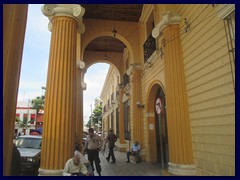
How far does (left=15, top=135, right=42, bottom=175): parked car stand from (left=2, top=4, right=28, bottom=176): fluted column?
4.49 meters

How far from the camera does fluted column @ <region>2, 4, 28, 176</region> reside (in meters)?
3.01

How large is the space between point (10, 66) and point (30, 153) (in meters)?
5.39

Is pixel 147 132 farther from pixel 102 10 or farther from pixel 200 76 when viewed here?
pixel 102 10

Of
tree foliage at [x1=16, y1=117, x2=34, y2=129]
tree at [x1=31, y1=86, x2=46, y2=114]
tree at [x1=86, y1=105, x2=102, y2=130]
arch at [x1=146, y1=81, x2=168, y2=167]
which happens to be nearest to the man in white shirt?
arch at [x1=146, y1=81, x2=168, y2=167]

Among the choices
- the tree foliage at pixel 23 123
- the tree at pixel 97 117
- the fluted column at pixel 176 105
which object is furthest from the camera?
the tree at pixel 97 117

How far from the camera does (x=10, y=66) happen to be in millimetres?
3145

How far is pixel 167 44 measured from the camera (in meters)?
6.69

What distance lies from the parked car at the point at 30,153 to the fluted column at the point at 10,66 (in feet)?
14.7

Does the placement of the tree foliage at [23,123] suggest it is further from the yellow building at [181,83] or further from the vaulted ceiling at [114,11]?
the yellow building at [181,83]

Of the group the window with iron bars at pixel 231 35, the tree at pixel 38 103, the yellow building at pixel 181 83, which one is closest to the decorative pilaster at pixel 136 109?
the yellow building at pixel 181 83

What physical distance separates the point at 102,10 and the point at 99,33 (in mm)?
1074

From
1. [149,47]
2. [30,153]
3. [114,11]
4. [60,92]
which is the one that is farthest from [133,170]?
[114,11]

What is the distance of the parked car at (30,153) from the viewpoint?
284 inches

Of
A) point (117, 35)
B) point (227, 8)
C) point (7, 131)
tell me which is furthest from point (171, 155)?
point (117, 35)
